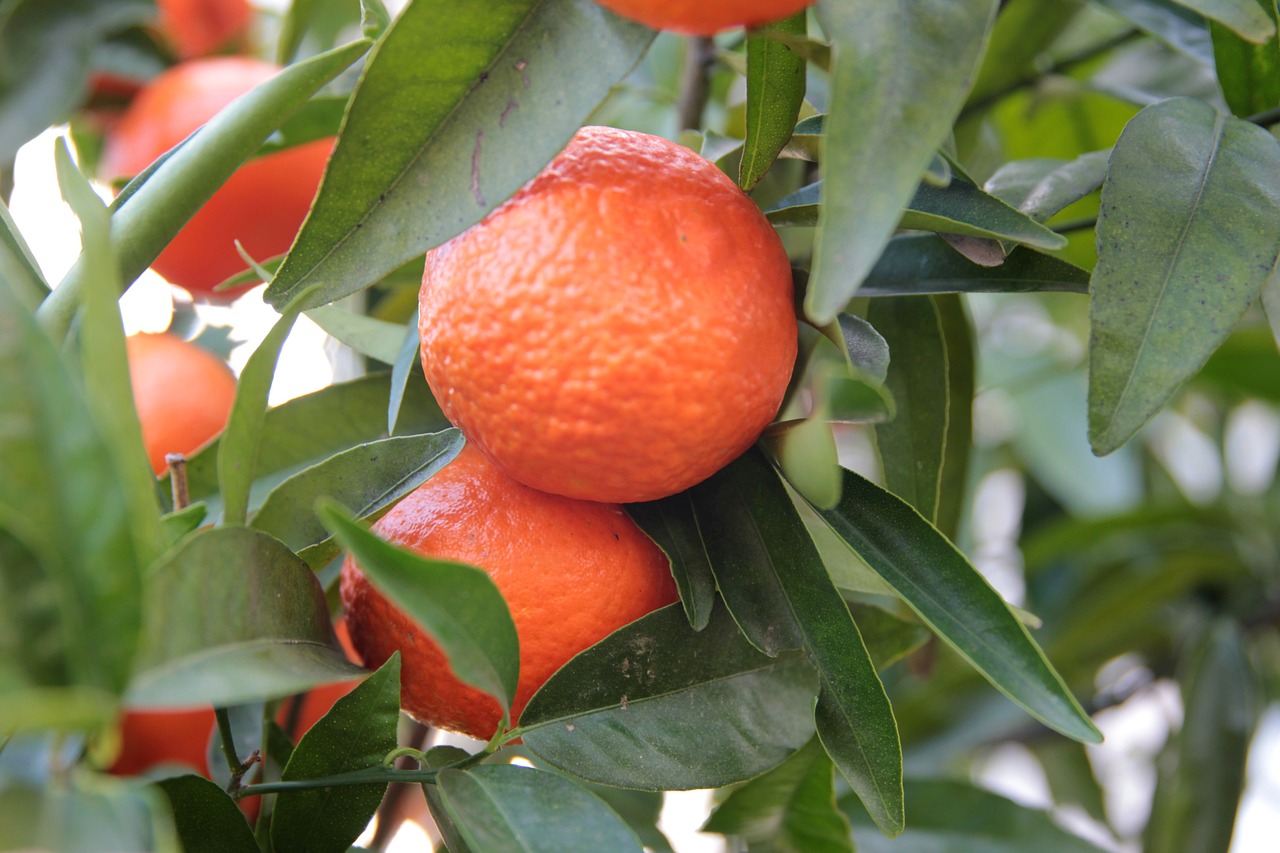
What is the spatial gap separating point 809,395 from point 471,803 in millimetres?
223

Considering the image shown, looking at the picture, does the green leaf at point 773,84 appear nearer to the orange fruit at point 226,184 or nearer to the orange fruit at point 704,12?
the orange fruit at point 704,12

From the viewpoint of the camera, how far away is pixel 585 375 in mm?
→ 417

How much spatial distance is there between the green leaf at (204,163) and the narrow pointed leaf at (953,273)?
0.28m

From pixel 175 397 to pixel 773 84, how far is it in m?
0.45

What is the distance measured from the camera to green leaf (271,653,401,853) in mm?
457

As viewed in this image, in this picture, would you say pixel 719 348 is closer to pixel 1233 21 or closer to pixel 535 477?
pixel 535 477

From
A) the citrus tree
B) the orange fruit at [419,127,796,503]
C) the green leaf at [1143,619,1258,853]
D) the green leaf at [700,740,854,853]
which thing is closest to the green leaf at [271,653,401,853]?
the citrus tree

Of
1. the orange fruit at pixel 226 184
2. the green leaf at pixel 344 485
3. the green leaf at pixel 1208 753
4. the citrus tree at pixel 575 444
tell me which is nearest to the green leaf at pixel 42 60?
the orange fruit at pixel 226 184

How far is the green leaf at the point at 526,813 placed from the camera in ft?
1.27

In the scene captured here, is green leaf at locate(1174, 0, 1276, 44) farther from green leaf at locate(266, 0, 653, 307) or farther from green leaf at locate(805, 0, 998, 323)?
green leaf at locate(266, 0, 653, 307)

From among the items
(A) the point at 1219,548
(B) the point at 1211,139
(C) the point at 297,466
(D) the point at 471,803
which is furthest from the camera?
(A) the point at 1219,548

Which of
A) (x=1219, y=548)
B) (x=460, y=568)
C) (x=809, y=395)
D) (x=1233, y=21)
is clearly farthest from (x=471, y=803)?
(x=1219, y=548)

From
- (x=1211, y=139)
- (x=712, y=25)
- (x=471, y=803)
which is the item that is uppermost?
(x=712, y=25)

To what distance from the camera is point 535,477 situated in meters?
0.46
